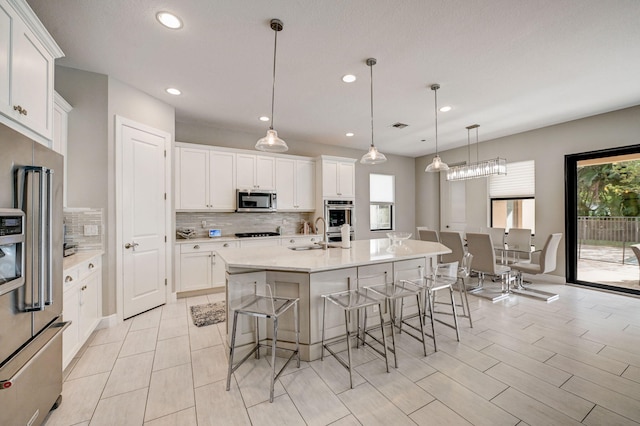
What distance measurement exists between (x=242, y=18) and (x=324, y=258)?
2.08m

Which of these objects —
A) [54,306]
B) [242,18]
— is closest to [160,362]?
[54,306]

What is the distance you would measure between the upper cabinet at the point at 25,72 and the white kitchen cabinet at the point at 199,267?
2314 millimetres

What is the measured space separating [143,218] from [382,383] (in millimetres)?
3247

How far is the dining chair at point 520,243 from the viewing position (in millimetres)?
4703

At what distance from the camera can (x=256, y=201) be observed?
473 cm

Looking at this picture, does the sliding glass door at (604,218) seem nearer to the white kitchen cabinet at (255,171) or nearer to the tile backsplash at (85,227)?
the white kitchen cabinet at (255,171)

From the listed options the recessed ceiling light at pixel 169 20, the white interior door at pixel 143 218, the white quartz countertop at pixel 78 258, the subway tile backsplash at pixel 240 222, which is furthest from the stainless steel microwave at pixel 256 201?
the recessed ceiling light at pixel 169 20

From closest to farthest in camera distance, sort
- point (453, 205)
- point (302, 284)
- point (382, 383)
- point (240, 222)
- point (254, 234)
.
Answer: point (382, 383) → point (302, 284) → point (254, 234) → point (240, 222) → point (453, 205)

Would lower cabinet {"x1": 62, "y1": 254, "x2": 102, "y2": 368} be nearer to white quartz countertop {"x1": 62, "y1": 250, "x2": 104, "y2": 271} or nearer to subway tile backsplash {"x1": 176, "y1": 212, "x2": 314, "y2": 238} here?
white quartz countertop {"x1": 62, "y1": 250, "x2": 104, "y2": 271}

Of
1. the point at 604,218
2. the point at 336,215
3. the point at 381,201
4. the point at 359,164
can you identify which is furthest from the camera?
the point at 381,201


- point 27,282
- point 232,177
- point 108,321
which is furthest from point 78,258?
point 232,177

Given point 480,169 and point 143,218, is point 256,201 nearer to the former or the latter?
point 143,218

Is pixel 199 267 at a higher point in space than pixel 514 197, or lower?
lower

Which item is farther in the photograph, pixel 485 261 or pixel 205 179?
pixel 205 179
